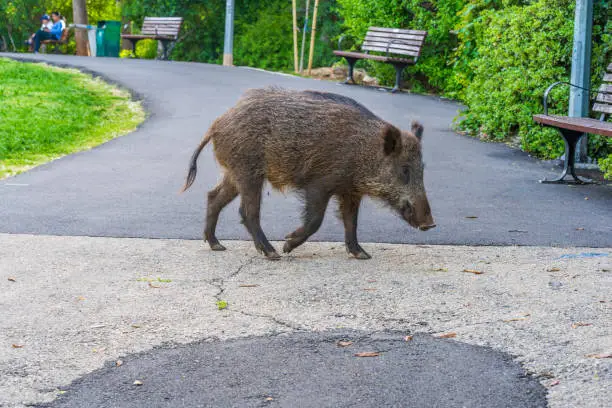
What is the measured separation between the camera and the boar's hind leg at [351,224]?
6.74 metres

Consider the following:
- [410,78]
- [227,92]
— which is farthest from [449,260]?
[410,78]

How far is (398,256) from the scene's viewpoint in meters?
6.86

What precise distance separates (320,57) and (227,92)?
8.92m

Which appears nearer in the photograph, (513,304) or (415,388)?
(415,388)

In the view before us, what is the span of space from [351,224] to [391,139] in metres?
0.69

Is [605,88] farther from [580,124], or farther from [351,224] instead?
[351,224]

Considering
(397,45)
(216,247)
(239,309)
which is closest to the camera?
(239,309)

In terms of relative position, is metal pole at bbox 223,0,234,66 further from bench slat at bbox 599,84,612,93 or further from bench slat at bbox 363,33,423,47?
bench slat at bbox 599,84,612,93

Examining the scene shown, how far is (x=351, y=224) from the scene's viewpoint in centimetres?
675

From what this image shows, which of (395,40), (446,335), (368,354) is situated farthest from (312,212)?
(395,40)

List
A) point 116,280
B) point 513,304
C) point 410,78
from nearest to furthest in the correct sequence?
point 513,304 → point 116,280 → point 410,78

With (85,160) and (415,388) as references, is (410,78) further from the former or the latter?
(415,388)

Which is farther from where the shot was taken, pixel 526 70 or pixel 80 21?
pixel 80 21

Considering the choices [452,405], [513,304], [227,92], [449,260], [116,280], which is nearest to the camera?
[452,405]
